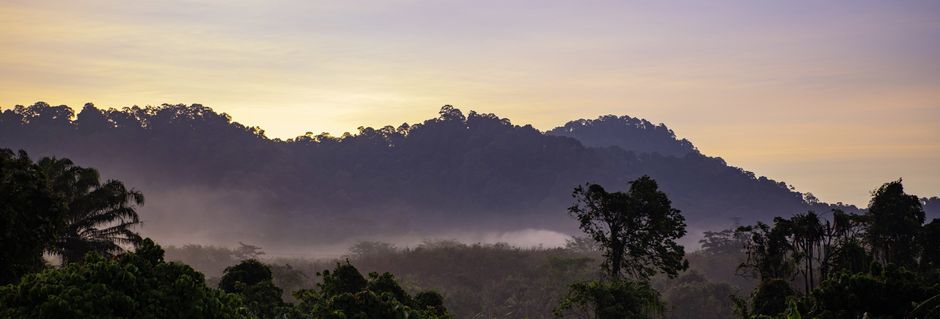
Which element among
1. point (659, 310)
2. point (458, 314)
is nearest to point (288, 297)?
point (458, 314)

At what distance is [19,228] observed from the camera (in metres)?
38.9

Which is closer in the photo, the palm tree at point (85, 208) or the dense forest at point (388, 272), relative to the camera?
the dense forest at point (388, 272)

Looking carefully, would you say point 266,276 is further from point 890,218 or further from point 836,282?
point 890,218

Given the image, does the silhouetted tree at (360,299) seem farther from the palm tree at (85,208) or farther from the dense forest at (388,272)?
the palm tree at (85,208)

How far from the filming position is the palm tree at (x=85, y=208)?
56.5m

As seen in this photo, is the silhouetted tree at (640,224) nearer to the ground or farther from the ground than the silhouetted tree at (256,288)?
farther from the ground

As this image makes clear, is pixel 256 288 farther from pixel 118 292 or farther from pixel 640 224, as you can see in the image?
pixel 118 292

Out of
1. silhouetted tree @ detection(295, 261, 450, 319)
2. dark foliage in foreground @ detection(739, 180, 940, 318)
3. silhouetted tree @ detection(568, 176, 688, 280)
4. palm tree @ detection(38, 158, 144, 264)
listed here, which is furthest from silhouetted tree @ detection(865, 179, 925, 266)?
palm tree @ detection(38, 158, 144, 264)

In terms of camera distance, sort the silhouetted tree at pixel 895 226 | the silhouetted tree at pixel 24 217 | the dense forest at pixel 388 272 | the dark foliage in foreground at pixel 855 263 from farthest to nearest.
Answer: the silhouetted tree at pixel 895 226 → the silhouetted tree at pixel 24 217 → the dark foliage in foreground at pixel 855 263 → the dense forest at pixel 388 272

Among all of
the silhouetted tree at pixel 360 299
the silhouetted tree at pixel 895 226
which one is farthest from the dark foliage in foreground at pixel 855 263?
the silhouetted tree at pixel 360 299

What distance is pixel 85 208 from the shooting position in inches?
2259

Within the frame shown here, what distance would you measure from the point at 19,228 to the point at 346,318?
528 inches

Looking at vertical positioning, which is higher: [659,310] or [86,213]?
[86,213]

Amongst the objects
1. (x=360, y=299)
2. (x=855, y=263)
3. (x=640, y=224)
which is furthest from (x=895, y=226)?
(x=360, y=299)
